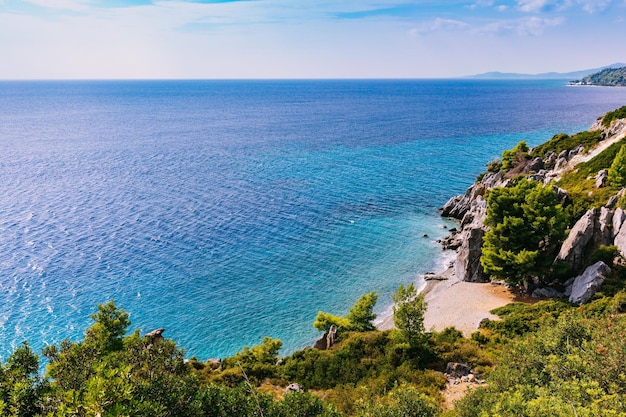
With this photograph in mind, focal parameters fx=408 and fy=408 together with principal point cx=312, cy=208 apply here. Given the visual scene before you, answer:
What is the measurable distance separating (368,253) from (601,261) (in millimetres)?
26618

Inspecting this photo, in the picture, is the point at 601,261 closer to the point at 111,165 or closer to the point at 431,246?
the point at 431,246

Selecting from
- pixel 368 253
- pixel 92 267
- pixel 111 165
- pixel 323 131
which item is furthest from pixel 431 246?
pixel 323 131

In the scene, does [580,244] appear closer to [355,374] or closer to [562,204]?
[562,204]

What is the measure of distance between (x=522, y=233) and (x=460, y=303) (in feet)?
31.2

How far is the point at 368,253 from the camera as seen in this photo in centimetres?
5597

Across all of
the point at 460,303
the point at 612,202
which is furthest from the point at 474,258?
the point at 612,202

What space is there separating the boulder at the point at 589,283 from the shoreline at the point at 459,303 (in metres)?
6.28

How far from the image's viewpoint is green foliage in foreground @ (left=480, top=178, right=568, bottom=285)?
133 ft

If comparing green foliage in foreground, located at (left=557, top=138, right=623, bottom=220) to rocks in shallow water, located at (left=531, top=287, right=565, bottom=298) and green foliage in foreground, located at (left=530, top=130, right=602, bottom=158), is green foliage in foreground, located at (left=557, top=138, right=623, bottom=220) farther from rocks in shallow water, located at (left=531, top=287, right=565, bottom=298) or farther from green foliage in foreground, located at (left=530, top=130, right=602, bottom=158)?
green foliage in foreground, located at (left=530, top=130, right=602, bottom=158)

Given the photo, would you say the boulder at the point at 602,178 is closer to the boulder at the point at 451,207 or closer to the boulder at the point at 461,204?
the boulder at the point at 461,204

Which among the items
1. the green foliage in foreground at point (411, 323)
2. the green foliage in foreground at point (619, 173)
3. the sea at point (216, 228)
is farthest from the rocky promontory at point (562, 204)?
the green foliage in foreground at point (411, 323)

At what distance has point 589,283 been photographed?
117 feet

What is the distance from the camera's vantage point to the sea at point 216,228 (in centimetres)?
4366

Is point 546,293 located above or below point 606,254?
below
